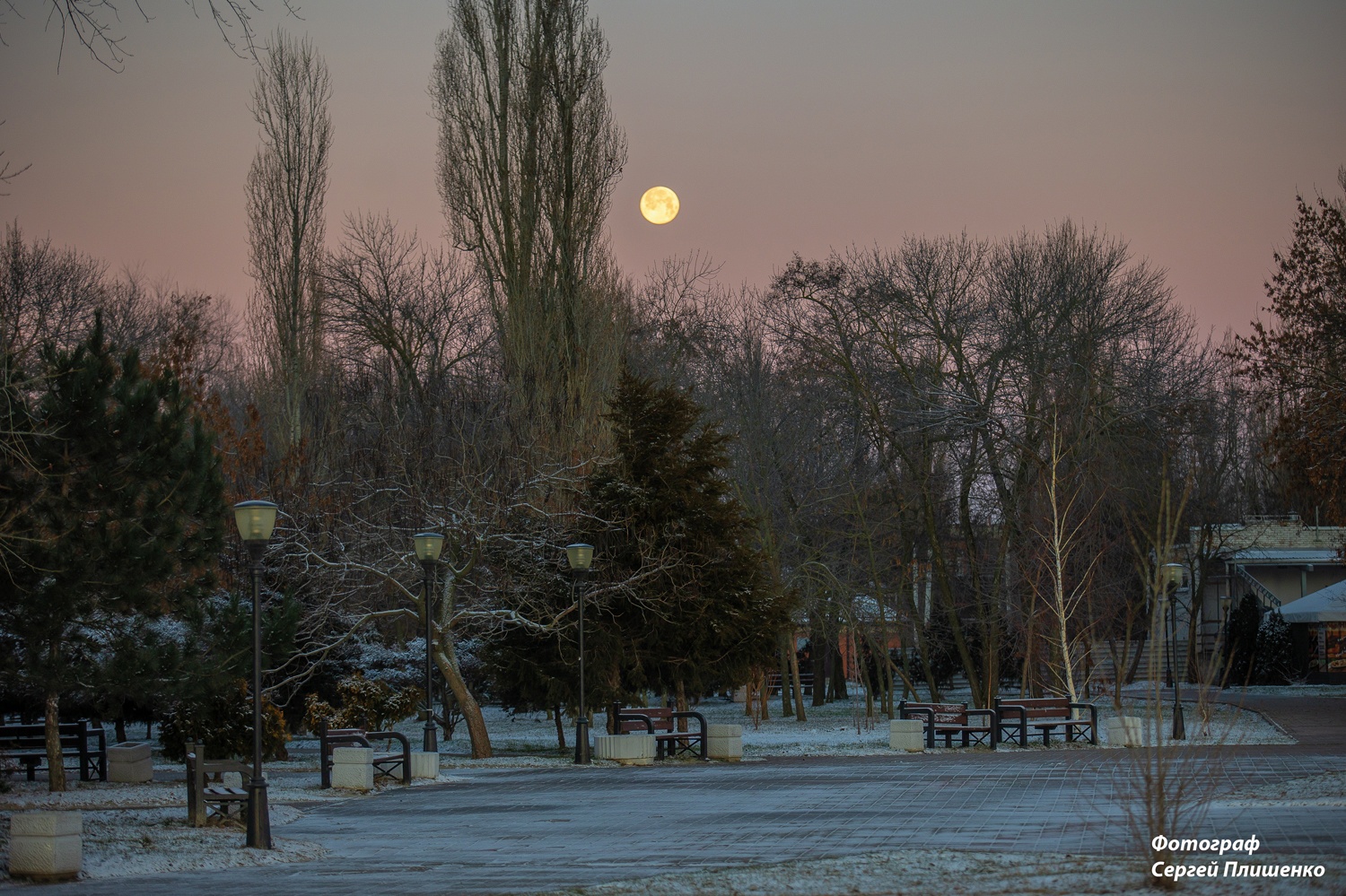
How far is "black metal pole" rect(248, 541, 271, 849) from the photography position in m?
11.5

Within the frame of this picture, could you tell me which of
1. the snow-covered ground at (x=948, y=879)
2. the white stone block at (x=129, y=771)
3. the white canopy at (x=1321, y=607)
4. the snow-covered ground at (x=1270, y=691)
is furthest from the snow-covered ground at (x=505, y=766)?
the white canopy at (x=1321, y=607)

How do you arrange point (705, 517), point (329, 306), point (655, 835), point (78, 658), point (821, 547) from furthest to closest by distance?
point (329, 306) → point (821, 547) → point (705, 517) → point (78, 658) → point (655, 835)

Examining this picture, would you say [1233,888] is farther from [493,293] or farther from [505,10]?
[505,10]

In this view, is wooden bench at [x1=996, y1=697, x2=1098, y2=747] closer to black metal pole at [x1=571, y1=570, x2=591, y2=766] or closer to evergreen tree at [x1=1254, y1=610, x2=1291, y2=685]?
black metal pole at [x1=571, y1=570, x2=591, y2=766]

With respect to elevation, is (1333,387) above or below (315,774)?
above

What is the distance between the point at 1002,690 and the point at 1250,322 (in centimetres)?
1891

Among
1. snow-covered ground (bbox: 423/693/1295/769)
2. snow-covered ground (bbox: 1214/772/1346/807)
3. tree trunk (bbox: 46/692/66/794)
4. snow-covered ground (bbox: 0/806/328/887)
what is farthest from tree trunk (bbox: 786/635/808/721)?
snow-covered ground (bbox: 0/806/328/887)

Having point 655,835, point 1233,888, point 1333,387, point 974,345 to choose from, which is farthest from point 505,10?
point 1233,888

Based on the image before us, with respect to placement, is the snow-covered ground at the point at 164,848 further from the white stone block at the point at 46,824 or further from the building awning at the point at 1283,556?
the building awning at the point at 1283,556

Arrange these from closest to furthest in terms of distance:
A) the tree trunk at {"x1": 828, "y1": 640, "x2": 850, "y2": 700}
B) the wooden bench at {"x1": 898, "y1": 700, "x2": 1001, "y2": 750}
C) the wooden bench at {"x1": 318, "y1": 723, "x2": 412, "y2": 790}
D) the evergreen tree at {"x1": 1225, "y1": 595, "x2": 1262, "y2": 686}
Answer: the wooden bench at {"x1": 318, "y1": 723, "x2": 412, "y2": 790} < the wooden bench at {"x1": 898, "y1": 700, "x2": 1001, "y2": 750} < the evergreen tree at {"x1": 1225, "y1": 595, "x2": 1262, "y2": 686} < the tree trunk at {"x1": 828, "y1": 640, "x2": 850, "y2": 700}

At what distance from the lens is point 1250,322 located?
30.2 metres

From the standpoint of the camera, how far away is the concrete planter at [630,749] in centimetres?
2072

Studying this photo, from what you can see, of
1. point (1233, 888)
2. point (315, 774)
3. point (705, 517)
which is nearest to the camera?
point (1233, 888)

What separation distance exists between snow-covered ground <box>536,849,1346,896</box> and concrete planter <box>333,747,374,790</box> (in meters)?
8.76
